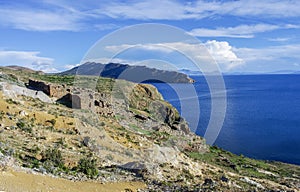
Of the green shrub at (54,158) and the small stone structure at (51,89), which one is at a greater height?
the small stone structure at (51,89)

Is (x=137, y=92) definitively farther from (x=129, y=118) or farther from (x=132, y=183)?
(x=132, y=183)

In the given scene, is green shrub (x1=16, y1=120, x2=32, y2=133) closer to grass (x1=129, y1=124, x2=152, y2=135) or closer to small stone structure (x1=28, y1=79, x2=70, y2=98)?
small stone structure (x1=28, y1=79, x2=70, y2=98)

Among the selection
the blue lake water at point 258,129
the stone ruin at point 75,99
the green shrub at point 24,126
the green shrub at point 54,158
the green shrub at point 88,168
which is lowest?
the blue lake water at point 258,129

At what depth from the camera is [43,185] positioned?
45.3 feet

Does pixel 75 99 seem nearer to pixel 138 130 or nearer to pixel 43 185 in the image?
pixel 138 130

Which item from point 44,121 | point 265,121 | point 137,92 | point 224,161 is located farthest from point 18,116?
point 265,121

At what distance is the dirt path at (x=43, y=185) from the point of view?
1292 centimetres

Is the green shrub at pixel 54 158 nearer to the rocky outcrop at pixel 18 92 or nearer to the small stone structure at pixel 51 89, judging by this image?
the rocky outcrop at pixel 18 92

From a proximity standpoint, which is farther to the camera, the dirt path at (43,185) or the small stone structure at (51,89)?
the small stone structure at (51,89)

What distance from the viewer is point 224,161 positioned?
32.1 m

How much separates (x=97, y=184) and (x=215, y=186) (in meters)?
6.63

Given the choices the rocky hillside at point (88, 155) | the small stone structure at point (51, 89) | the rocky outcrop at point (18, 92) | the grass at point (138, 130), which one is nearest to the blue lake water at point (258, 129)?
the rocky hillside at point (88, 155)

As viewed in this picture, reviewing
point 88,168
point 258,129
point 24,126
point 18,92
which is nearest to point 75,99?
point 18,92

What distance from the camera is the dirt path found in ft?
42.4
